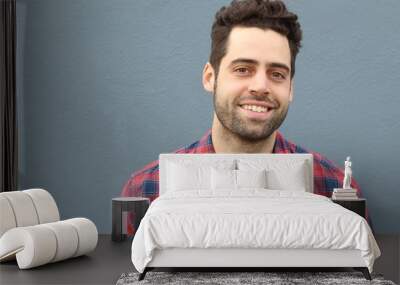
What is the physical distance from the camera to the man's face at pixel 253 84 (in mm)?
6273

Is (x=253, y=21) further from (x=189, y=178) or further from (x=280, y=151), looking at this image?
(x=189, y=178)

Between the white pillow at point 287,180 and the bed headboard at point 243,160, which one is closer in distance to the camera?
the white pillow at point 287,180

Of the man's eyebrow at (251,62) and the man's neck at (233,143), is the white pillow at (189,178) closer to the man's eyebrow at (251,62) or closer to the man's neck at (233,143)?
the man's neck at (233,143)

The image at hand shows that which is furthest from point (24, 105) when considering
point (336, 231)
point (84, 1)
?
point (336, 231)

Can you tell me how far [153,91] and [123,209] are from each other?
1.19m

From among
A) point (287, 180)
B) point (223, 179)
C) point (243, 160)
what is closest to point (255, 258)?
point (223, 179)

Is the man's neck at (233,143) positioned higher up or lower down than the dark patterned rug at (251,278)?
higher up

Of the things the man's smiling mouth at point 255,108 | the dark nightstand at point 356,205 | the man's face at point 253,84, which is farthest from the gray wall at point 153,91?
the dark nightstand at point 356,205

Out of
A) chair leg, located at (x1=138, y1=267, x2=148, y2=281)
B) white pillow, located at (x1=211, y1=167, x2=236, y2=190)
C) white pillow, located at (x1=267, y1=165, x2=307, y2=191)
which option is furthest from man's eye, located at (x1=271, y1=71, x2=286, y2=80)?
chair leg, located at (x1=138, y1=267, x2=148, y2=281)

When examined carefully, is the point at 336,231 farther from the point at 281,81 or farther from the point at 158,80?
the point at 158,80

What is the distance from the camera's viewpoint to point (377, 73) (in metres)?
6.48

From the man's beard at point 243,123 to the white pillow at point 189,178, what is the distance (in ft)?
1.80

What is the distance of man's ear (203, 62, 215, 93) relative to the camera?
21.4 feet

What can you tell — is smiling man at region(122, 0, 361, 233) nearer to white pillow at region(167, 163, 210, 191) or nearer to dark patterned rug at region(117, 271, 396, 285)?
white pillow at region(167, 163, 210, 191)
